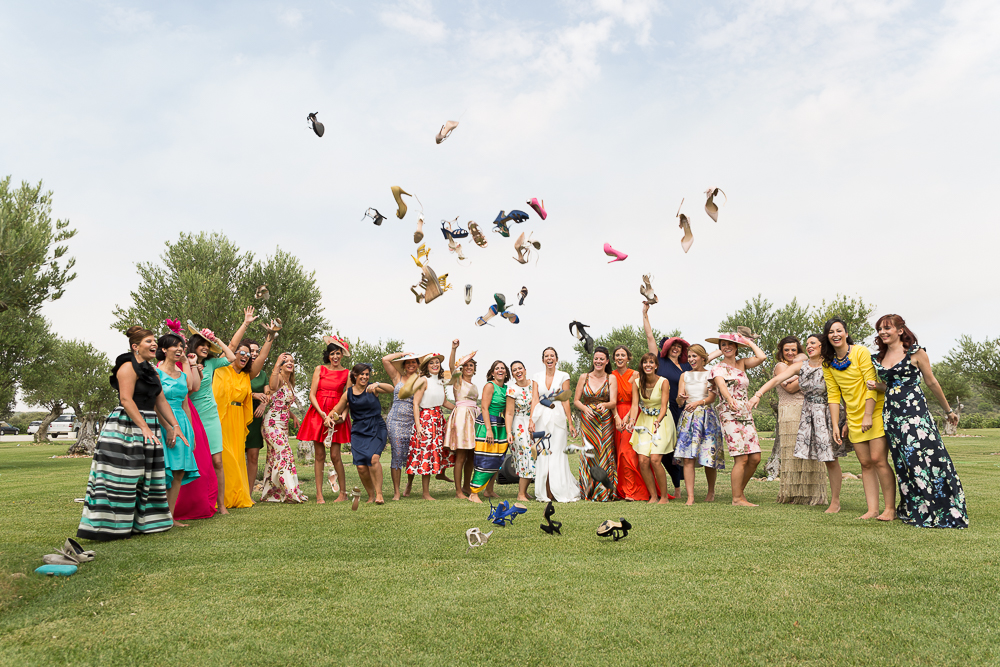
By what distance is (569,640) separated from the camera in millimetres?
3293

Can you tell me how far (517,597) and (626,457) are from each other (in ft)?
17.3

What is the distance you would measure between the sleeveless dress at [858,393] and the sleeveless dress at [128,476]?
726 cm

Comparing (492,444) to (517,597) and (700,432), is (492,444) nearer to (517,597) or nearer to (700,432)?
(700,432)

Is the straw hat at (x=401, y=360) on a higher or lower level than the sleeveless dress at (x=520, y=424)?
higher

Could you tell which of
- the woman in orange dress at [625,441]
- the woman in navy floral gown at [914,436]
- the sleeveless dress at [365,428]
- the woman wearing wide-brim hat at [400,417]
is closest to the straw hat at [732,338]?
the woman in orange dress at [625,441]

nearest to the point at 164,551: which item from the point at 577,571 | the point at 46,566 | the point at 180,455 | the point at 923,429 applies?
the point at 46,566

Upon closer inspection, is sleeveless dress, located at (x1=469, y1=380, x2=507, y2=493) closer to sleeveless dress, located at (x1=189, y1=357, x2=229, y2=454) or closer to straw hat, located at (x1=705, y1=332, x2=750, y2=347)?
straw hat, located at (x1=705, y1=332, x2=750, y2=347)

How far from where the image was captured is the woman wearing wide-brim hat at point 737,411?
26.3 feet

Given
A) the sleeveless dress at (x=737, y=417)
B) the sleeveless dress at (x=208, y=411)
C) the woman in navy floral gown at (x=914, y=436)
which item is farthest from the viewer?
the sleeveless dress at (x=737, y=417)

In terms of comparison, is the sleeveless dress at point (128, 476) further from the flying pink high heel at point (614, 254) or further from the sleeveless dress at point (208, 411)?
the flying pink high heel at point (614, 254)

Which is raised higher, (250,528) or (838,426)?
(838,426)

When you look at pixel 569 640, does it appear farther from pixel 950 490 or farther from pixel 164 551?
pixel 950 490

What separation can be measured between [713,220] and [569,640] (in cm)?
592

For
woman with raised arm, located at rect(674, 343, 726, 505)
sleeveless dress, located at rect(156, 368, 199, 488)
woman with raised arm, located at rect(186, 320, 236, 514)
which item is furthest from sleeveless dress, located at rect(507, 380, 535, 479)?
sleeveless dress, located at rect(156, 368, 199, 488)
